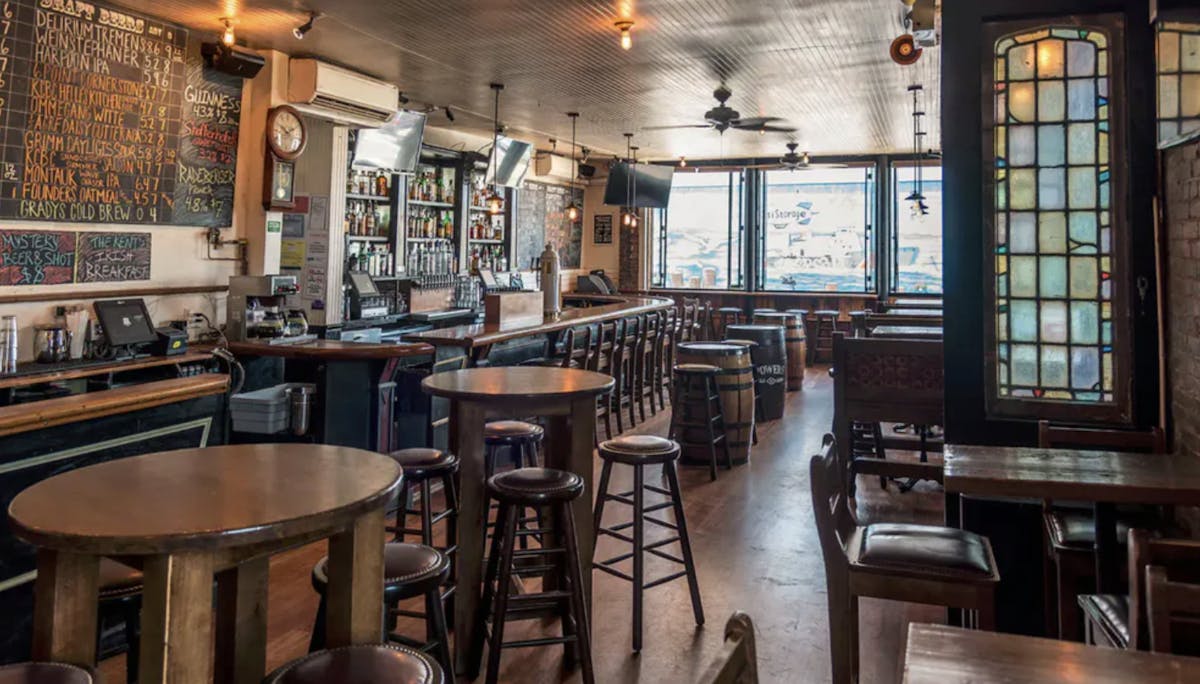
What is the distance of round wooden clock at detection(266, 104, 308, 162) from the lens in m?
5.81

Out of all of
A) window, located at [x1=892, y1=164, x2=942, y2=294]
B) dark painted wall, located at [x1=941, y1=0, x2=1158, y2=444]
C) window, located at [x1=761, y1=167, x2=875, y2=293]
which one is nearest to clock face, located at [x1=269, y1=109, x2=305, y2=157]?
dark painted wall, located at [x1=941, y1=0, x2=1158, y2=444]

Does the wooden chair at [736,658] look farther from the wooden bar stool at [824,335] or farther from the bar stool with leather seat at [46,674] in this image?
the wooden bar stool at [824,335]

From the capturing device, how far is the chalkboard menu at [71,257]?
14.3ft

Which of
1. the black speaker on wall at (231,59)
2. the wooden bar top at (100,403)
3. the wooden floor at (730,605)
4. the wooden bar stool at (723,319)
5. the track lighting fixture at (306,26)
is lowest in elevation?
the wooden floor at (730,605)

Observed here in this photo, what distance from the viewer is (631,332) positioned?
699 centimetres

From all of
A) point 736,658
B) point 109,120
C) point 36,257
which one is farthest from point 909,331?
point 36,257

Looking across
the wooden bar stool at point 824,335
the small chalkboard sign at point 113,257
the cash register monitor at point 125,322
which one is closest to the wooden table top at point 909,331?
the cash register monitor at point 125,322

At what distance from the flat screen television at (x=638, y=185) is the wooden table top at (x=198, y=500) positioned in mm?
8878

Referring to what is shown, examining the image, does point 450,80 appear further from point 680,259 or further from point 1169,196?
point 680,259

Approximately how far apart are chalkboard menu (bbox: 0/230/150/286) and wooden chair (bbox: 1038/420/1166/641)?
5063 mm

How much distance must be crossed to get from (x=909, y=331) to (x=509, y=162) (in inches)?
202

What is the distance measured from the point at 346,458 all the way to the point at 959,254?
7.87 ft

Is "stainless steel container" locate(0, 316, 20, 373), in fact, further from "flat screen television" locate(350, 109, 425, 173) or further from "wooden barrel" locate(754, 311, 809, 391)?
"wooden barrel" locate(754, 311, 809, 391)

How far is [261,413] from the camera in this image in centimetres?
418
